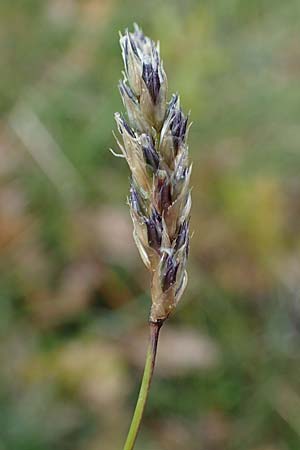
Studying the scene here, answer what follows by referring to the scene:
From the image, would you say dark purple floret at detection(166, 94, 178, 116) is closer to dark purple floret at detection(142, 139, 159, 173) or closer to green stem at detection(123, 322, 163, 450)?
dark purple floret at detection(142, 139, 159, 173)

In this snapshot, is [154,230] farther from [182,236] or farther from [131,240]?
[131,240]

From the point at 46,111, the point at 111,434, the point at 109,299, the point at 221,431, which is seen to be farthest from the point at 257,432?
the point at 46,111

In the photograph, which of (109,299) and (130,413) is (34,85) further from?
(130,413)

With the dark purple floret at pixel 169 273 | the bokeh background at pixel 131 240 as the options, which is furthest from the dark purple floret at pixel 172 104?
the bokeh background at pixel 131 240

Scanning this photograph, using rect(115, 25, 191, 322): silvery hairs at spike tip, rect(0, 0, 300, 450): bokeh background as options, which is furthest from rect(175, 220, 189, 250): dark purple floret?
rect(0, 0, 300, 450): bokeh background

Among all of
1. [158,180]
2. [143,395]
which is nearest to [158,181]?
[158,180]
